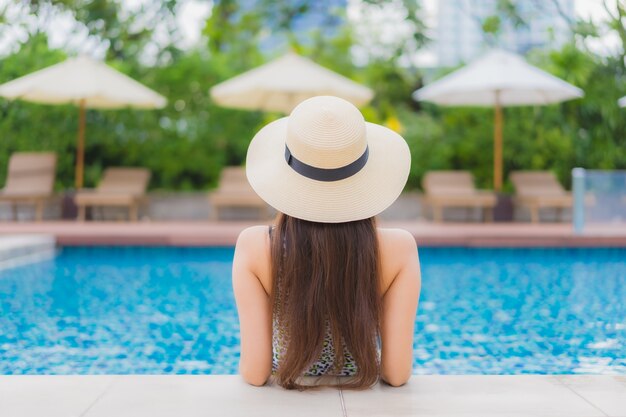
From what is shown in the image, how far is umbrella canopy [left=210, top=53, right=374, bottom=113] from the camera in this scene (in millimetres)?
11141

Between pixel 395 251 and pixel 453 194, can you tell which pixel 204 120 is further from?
pixel 395 251

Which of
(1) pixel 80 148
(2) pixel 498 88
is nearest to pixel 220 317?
(2) pixel 498 88

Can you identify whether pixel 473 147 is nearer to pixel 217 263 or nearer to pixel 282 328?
pixel 217 263

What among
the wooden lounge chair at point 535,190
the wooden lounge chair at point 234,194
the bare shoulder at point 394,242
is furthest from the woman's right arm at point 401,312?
the wooden lounge chair at point 535,190

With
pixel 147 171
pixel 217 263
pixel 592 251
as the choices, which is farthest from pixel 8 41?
pixel 592 251

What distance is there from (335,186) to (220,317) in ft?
10.3

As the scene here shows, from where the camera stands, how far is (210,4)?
47.9 ft

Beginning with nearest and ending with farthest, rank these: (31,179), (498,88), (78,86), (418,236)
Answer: (418,236)
(78,86)
(498,88)
(31,179)

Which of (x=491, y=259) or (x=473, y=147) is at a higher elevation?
(x=473, y=147)

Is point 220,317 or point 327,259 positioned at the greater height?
point 327,259

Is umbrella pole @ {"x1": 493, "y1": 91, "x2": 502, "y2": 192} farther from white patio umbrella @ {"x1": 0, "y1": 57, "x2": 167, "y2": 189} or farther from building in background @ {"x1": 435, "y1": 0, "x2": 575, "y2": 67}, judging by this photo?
white patio umbrella @ {"x1": 0, "y1": 57, "x2": 167, "y2": 189}

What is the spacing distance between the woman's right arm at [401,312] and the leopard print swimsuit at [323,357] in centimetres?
12

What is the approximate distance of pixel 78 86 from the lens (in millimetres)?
10867

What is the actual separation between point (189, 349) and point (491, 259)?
5143mm
